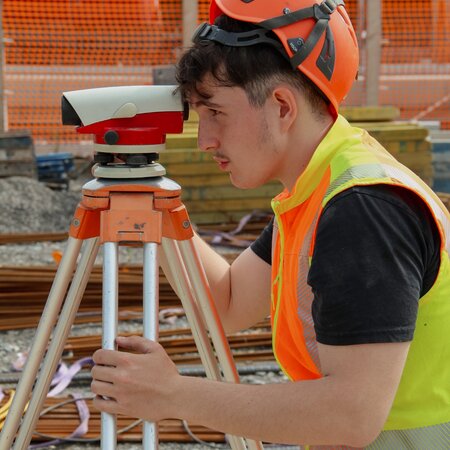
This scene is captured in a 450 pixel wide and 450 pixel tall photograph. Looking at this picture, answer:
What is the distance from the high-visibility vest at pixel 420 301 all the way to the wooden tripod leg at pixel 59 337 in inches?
17.7

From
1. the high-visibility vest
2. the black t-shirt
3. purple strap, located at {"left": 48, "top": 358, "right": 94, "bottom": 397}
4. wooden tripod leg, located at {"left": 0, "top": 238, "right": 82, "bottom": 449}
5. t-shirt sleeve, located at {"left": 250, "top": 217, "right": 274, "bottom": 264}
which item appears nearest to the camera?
the black t-shirt

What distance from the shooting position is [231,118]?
190 cm

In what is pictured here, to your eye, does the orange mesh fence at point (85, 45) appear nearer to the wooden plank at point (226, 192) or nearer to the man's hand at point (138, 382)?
the wooden plank at point (226, 192)

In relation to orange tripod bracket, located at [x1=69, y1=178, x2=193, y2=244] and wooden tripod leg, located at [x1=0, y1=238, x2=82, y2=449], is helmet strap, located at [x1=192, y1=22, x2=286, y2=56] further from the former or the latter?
wooden tripod leg, located at [x1=0, y1=238, x2=82, y2=449]

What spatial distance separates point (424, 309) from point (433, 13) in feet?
34.2

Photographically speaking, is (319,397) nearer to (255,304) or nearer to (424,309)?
(424,309)

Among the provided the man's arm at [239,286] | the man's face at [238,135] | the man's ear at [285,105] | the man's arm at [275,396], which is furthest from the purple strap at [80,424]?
the man's ear at [285,105]

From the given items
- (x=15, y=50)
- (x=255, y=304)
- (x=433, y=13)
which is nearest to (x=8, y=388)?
(x=255, y=304)

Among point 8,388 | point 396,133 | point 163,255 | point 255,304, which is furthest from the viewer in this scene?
point 396,133

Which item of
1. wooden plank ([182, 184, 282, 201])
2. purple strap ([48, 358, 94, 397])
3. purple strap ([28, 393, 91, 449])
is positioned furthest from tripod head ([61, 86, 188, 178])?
wooden plank ([182, 184, 282, 201])

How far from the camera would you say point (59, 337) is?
2.13 m

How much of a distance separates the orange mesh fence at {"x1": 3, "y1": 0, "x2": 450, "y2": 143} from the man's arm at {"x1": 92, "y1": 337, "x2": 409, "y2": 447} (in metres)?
9.26

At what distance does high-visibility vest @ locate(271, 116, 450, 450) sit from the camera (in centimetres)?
180

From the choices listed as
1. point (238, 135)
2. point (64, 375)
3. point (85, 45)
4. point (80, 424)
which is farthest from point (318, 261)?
point (85, 45)
